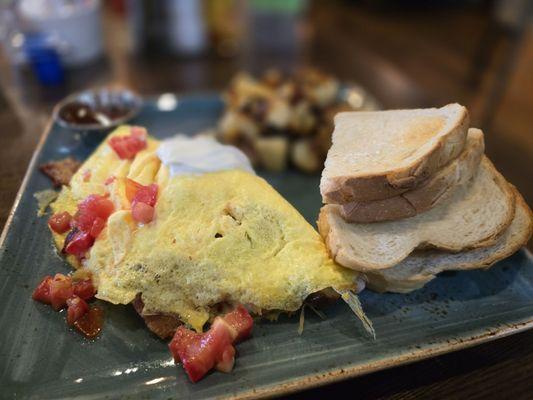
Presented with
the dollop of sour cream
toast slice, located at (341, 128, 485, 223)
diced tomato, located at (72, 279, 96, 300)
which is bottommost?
diced tomato, located at (72, 279, 96, 300)

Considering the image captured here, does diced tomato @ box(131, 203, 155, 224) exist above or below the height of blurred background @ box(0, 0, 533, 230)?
above

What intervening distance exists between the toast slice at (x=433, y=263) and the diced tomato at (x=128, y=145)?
1.33m

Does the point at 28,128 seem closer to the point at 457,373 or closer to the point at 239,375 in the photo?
the point at 239,375

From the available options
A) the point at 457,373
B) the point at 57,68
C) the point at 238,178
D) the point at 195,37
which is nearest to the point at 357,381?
the point at 457,373

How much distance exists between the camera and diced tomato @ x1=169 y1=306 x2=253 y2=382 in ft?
4.94

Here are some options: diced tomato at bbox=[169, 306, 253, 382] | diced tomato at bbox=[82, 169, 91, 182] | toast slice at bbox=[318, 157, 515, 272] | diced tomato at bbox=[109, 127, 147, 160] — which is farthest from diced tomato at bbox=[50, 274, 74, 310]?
toast slice at bbox=[318, 157, 515, 272]

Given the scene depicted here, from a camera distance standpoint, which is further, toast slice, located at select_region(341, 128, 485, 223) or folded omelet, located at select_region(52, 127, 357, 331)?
toast slice, located at select_region(341, 128, 485, 223)

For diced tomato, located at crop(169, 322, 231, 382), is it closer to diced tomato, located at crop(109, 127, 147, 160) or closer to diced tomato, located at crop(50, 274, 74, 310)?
diced tomato, located at crop(50, 274, 74, 310)

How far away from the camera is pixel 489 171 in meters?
2.13

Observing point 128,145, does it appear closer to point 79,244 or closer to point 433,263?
point 79,244

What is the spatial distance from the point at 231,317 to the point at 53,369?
2.08 feet

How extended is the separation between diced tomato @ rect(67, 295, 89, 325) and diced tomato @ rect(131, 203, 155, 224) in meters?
0.38

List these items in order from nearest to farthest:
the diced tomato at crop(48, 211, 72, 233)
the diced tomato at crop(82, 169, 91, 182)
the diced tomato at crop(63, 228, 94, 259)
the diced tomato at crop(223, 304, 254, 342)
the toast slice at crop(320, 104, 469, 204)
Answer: the diced tomato at crop(223, 304, 254, 342) < the toast slice at crop(320, 104, 469, 204) < the diced tomato at crop(63, 228, 94, 259) < the diced tomato at crop(48, 211, 72, 233) < the diced tomato at crop(82, 169, 91, 182)

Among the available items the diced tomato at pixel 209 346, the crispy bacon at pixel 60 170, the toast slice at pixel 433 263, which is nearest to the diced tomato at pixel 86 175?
the crispy bacon at pixel 60 170
